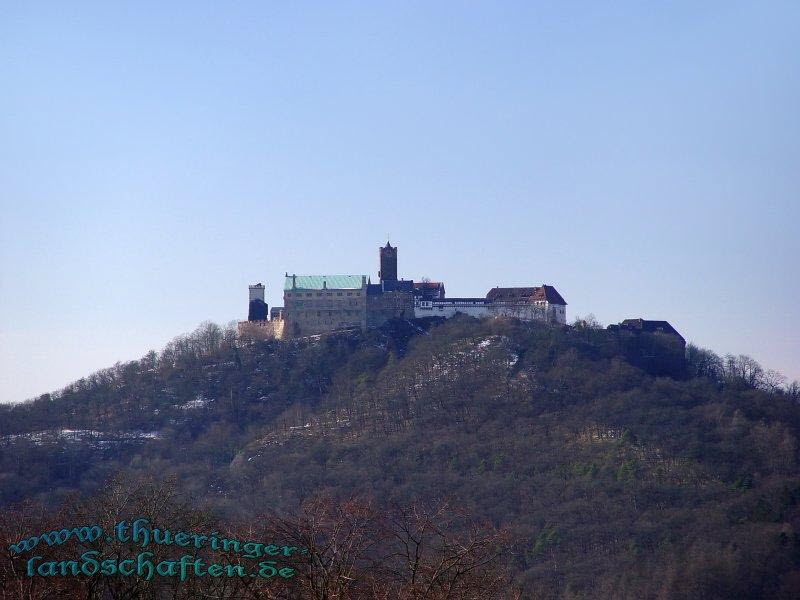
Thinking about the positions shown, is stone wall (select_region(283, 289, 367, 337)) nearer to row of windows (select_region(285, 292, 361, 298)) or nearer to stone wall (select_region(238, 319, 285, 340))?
row of windows (select_region(285, 292, 361, 298))

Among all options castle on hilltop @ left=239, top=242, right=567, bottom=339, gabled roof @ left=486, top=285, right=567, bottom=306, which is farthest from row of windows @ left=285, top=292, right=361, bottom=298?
gabled roof @ left=486, top=285, right=567, bottom=306

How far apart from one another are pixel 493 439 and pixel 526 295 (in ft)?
77.3

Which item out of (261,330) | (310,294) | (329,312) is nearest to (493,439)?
(329,312)

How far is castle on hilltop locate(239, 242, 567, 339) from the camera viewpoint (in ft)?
498

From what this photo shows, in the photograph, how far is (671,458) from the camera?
409ft

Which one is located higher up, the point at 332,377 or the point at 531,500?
the point at 332,377

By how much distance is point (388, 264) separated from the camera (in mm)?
155875

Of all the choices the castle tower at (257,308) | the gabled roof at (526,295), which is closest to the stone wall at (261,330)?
the castle tower at (257,308)

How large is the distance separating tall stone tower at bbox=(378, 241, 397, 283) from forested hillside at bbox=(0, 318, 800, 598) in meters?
6.74

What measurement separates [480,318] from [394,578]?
106m

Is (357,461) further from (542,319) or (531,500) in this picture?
(542,319)

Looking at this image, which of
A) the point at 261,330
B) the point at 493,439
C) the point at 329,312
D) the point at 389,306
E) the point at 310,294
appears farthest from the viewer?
the point at 261,330

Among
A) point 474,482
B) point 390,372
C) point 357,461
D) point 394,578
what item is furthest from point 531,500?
point 394,578

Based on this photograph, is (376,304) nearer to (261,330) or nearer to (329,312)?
(329,312)
